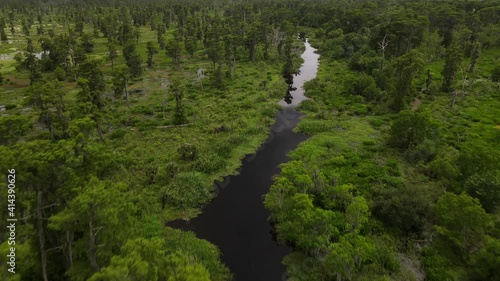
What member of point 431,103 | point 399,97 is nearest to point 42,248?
point 399,97

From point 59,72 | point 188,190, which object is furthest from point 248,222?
point 59,72

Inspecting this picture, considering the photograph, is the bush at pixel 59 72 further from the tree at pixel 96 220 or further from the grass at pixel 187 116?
the tree at pixel 96 220

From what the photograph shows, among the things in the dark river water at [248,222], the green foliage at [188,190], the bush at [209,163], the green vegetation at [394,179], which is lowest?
the dark river water at [248,222]

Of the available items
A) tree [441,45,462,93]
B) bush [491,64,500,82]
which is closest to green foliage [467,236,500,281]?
tree [441,45,462,93]

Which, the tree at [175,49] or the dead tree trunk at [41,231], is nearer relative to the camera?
the dead tree trunk at [41,231]

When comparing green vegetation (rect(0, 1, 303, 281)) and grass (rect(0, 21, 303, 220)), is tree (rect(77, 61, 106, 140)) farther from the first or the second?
grass (rect(0, 21, 303, 220))

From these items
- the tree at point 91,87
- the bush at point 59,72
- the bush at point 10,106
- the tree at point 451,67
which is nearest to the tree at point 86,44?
the bush at point 59,72

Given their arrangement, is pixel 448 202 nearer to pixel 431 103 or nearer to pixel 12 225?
pixel 12 225
